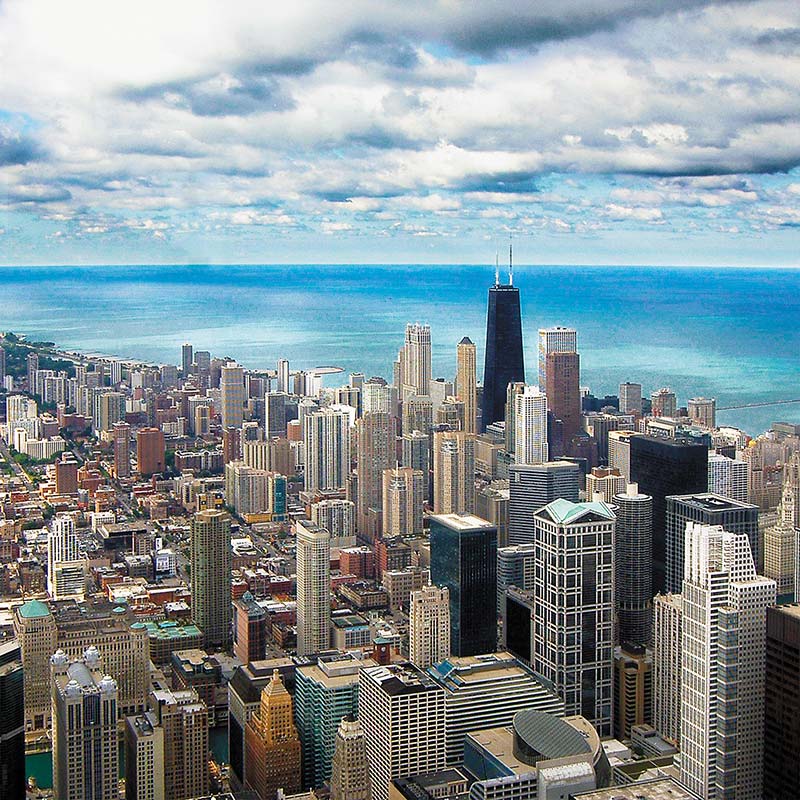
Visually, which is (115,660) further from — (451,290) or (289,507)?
(451,290)

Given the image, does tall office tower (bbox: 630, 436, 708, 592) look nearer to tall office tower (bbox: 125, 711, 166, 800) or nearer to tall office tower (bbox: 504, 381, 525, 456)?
tall office tower (bbox: 504, 381, 525, 456)

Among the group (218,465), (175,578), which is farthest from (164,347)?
(175,578)

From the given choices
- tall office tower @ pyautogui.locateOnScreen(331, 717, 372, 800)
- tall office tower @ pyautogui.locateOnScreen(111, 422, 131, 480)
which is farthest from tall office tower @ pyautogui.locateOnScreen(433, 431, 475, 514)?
tall office tower @ pyautogui.locateOnScreen(331, 717, 372, 800)

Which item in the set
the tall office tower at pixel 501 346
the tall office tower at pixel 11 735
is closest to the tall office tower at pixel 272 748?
the tall office tower at pixel 11 735

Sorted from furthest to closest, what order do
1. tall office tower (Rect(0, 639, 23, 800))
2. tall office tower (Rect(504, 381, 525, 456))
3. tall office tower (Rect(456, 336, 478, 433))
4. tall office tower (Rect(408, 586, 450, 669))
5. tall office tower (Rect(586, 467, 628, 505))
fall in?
tall office tower (Rect(456, 336, 478, 433))
tall office tower (Rect(504, 381, 525, 456))
tall office tower (Rect(586, 467, 628, 505))
tall office tower (Rect(408, 586, 450, 669))
tall office tower (Rect(0, 639, 23, 800))

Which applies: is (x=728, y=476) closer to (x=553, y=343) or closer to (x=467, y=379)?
(x=553, y=343)

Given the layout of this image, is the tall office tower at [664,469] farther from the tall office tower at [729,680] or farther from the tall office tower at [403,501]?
the tall office tower at [729,680]

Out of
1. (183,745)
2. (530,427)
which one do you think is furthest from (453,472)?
(183,745)

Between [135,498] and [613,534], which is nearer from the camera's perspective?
[613,534]
